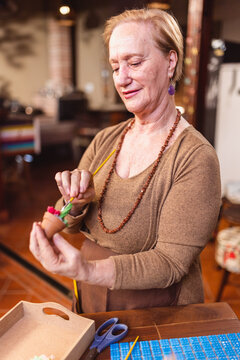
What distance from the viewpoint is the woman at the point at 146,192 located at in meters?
0.87

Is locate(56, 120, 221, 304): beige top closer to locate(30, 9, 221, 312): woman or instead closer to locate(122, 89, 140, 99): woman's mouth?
locate(30, 9, 221, 312): woman

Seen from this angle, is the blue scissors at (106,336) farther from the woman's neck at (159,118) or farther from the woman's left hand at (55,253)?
the woman's neck at (159,118)

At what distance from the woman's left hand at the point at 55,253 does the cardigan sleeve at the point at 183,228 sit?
15 centimetres

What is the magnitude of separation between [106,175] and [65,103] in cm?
482

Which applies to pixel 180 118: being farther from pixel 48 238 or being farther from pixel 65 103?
pixel 65 103

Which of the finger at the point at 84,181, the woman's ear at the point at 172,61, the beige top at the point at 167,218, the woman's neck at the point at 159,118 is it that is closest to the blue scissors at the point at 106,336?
the beige top at the point at 167,218

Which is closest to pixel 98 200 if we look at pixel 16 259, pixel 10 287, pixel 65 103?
pixel 10 287

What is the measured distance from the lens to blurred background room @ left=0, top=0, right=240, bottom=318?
2.50 metres

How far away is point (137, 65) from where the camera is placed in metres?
0.93

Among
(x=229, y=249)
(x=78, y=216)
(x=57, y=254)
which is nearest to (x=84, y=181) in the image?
(x=78, y=216)

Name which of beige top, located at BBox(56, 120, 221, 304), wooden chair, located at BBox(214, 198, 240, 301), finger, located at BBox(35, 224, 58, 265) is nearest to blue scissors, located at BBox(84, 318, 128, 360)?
beige top, located at BBox(56, 120, 221, 304)

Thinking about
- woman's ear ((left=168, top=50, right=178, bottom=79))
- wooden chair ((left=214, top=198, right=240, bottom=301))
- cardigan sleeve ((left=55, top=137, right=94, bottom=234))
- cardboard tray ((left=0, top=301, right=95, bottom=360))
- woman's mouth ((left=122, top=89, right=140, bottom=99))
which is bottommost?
wooden chair ((left=214, top=198, right=240, bottom=301))

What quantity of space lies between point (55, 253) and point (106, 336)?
251 mm

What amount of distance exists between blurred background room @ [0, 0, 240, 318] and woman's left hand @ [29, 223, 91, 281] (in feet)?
0.83
